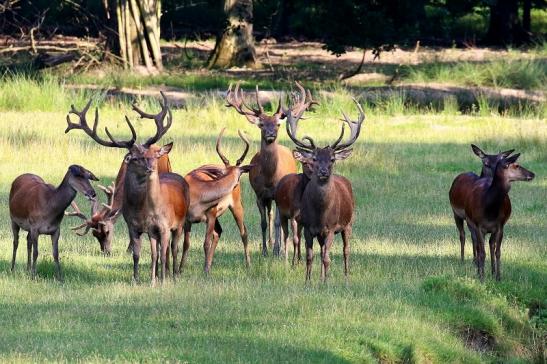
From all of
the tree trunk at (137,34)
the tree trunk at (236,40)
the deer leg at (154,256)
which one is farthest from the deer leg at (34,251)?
the tree trunk at (236,40)

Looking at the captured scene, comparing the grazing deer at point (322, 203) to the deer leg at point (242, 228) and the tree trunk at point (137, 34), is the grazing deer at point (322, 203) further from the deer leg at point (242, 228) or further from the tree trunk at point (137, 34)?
the tree trunk at point (137, 34)

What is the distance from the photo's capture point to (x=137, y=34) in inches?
1303

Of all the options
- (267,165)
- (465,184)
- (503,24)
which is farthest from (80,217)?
(503,24)

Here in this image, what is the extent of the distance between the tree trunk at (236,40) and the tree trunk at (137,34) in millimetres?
1815

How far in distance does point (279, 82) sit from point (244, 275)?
18653 mm

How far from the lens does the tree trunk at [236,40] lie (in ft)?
110

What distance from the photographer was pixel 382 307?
1136 centimetres

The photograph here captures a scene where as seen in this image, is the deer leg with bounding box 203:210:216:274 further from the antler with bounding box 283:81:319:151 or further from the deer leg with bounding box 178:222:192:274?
the antler with bounding box 283:81:319:151

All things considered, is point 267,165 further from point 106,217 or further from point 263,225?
point 106,217

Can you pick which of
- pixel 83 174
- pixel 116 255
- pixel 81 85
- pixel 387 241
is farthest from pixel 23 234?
pixel 81 85

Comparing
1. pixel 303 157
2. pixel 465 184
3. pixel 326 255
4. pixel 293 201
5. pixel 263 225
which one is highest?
pixel 303 157

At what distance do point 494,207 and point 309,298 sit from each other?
2.68 metres

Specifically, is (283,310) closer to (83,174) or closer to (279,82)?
(83,174)

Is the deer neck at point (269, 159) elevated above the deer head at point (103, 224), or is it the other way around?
the deer neck at point (269, 159)
